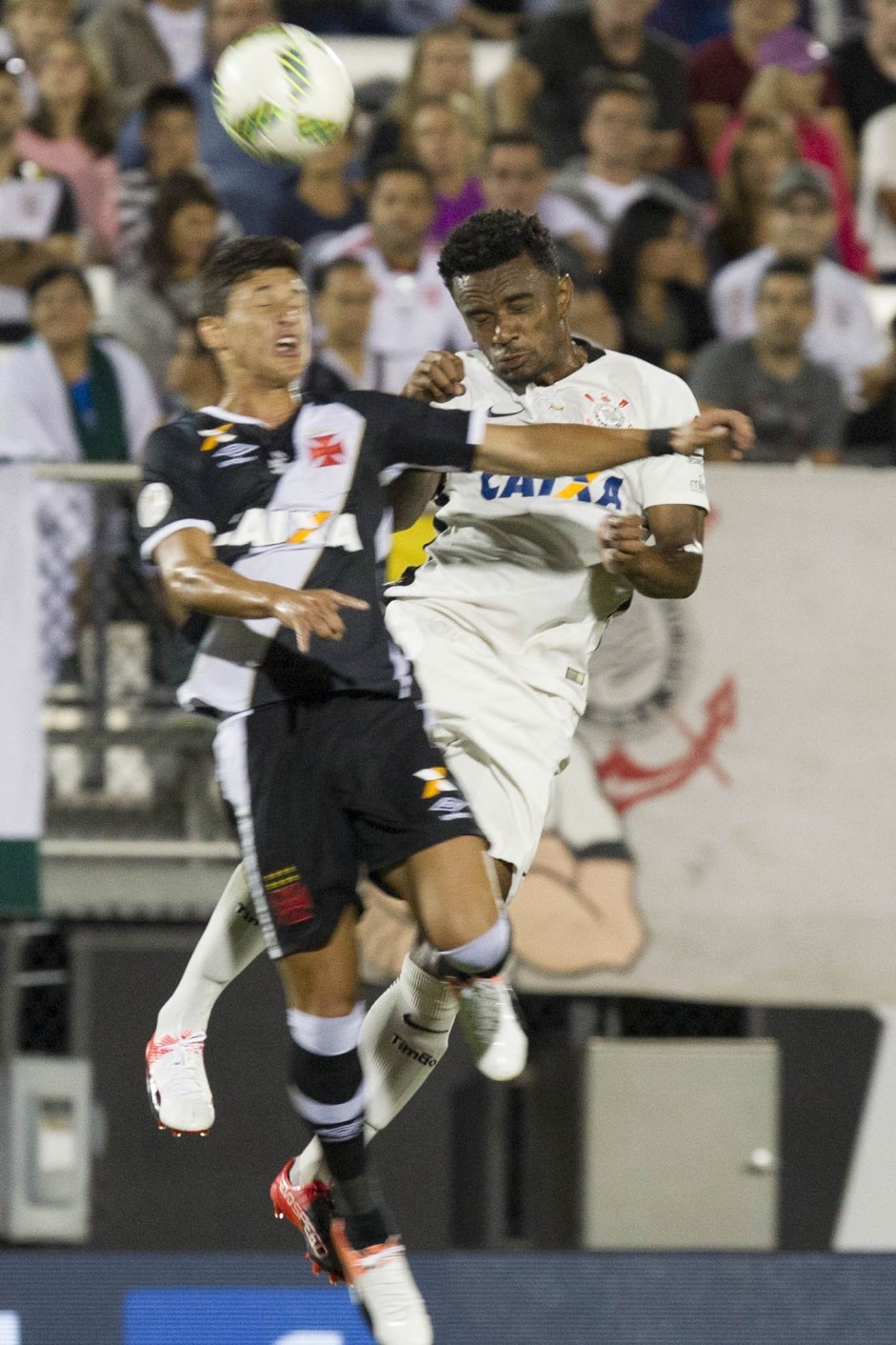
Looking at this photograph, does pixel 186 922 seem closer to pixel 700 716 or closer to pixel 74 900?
pixel 74 900

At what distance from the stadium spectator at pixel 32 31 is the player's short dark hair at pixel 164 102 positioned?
70cm

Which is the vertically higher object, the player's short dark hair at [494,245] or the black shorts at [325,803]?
the player's short dark hair at [494,245]

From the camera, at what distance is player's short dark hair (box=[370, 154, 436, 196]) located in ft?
29.0

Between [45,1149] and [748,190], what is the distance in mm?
4779

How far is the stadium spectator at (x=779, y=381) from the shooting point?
27.9 feet

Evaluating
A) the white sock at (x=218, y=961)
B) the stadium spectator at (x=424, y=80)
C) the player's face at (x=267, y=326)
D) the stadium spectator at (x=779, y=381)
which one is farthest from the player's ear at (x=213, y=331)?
the stadium spectator at (x=424, y=80)

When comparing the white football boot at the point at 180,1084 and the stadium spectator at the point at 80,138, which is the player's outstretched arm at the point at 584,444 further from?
the stadium spectator at the point at 80,138

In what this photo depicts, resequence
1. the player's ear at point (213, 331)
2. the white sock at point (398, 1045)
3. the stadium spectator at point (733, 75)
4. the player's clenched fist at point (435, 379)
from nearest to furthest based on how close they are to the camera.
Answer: the player's ear at point (213, 331) → the player's clenched fist at point (435, 379) → the white sock at point (398, 1045) → the stadium spectator at point (733, 75)

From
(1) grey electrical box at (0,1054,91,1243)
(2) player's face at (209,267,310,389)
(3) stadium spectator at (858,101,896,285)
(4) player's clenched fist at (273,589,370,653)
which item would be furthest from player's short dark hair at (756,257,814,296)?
(4) player's clenched fist at (273,589,370,653)

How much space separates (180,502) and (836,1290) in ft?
12.6

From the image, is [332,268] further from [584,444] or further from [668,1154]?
[584,444]

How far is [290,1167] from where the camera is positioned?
571cm

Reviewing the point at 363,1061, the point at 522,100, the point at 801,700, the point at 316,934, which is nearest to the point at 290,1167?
the point at 363,1061

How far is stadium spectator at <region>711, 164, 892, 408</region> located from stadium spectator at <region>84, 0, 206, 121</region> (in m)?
2.48
